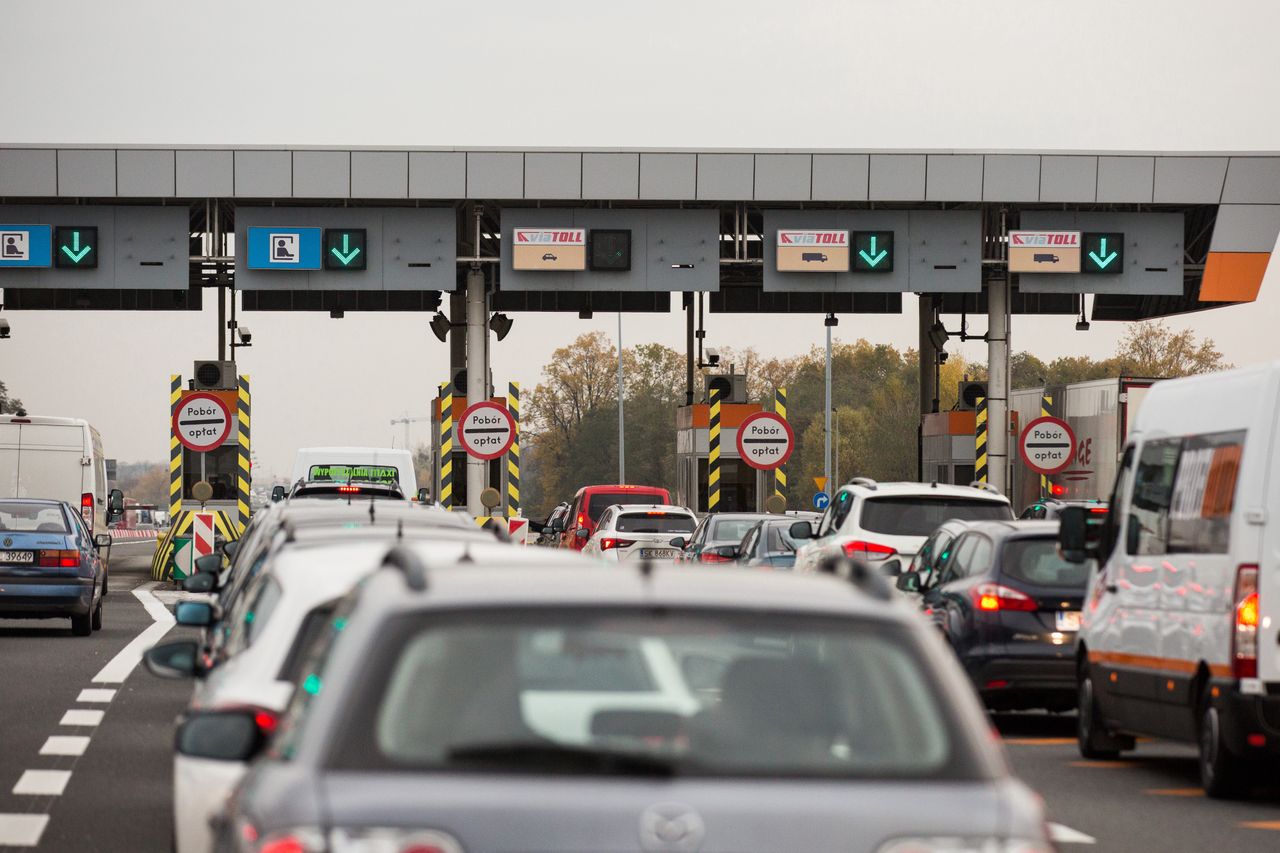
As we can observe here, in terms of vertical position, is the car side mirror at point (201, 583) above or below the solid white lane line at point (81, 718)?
above

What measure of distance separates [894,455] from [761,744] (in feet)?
455

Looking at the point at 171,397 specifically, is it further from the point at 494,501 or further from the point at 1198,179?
the point at 1198,179

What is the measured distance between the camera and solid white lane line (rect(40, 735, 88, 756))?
13.3 metres

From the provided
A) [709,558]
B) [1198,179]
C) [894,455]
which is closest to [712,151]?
[1198,179]

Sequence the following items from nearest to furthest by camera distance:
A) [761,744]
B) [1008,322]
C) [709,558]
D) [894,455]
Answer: [761,744]
[709,558]
[1008,322]
[894,455]

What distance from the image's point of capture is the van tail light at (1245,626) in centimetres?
1127

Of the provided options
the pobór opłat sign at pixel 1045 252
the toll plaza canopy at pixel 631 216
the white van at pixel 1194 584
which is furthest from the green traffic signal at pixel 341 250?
the white van at pixel 1194 584

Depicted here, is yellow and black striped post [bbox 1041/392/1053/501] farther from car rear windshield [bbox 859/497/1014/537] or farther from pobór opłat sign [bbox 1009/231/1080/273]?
car rear windshield [bbox 859/497/1014/537]

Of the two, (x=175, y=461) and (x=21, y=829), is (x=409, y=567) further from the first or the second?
(x=175, y=461)

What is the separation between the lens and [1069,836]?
414 inches

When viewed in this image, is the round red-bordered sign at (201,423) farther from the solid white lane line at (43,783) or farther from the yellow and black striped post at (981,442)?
the solid white lane line at (43,783)

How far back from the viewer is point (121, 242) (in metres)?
38.5

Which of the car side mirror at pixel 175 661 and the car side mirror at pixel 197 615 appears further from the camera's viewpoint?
the car side mirror at pixel 197 615

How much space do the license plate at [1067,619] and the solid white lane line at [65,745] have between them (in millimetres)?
6309
